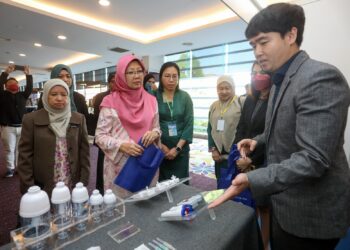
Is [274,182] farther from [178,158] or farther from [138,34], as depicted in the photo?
[138,34]

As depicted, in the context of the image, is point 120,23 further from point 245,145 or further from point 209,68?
point 245,145

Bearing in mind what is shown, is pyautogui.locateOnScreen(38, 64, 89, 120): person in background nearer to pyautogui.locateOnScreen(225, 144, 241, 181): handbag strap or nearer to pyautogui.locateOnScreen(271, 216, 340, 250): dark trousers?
pyautogui.locateOnScreen(225, 144, 241, 181): handbag strap

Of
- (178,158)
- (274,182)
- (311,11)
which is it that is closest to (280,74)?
(274,182)

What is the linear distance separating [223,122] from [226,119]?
5 centimetres

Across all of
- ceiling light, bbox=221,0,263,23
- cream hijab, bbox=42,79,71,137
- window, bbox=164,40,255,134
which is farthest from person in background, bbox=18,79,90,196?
window, bbox=164,40,255,134

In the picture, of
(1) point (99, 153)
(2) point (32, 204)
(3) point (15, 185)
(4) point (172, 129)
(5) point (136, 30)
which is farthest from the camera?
(5) point (136, 30)

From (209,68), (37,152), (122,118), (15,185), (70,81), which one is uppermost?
(209,68)

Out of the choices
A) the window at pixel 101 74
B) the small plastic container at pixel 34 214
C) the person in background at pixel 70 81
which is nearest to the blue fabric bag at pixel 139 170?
the small plastic container at pixel 34 214

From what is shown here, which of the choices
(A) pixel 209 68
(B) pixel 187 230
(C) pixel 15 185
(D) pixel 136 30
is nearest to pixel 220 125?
(B) pixel 187 230

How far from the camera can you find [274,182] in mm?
735

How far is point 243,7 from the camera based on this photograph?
312 cm

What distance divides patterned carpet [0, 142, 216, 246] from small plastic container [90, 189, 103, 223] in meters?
1.70

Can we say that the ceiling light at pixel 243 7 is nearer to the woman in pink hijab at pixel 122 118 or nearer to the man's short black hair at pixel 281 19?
the woman in pink hijab at pixel 122 118

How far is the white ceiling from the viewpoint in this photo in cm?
409
